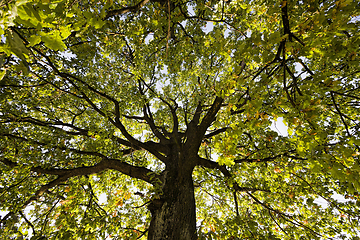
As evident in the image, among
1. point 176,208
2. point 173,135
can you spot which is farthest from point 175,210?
point 173,135

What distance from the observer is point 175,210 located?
3.10 m

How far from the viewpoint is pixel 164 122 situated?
727 centimetres

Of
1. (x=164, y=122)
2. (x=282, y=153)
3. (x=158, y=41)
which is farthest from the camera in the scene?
(x=164, y=122)

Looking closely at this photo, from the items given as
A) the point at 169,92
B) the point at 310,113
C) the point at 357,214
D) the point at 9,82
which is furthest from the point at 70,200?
the point at 357,214

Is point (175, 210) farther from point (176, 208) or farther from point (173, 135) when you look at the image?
point (173, 135)

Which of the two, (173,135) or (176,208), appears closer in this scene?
(176,208)

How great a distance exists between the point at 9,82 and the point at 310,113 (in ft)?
23.0

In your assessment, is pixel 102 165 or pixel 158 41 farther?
pixel 158 41

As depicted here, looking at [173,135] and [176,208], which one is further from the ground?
[173,135]

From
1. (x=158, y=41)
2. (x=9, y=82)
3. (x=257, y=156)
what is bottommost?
(x=257, y=156)

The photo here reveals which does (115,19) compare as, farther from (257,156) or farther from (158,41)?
(257,156)

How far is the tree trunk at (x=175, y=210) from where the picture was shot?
9.27 ft

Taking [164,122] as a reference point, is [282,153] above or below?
below

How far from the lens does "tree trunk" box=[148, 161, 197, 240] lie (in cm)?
282
